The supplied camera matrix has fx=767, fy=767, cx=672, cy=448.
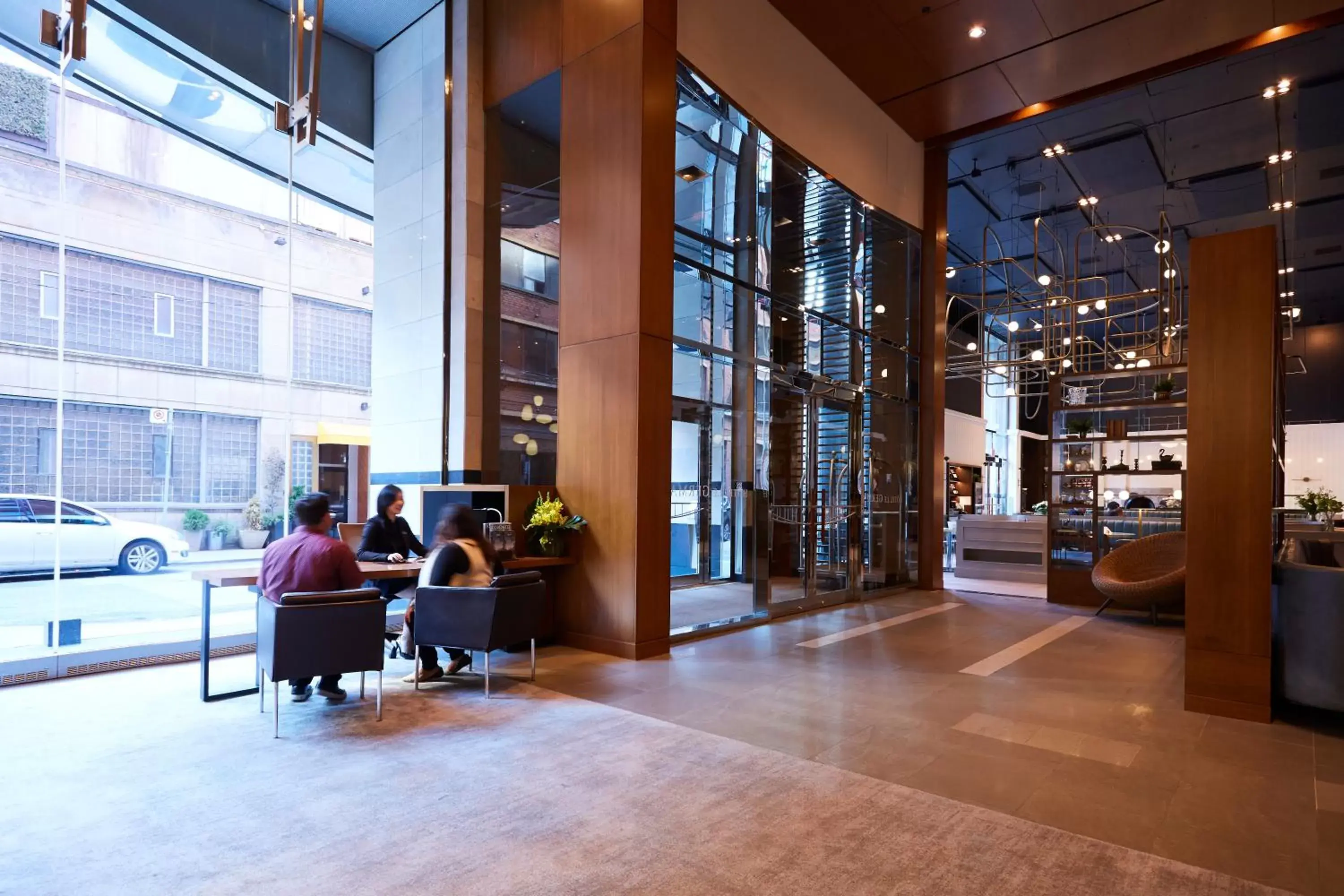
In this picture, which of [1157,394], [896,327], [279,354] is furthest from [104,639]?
[1157,394]

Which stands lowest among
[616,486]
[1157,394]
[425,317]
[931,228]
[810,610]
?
[810,610]

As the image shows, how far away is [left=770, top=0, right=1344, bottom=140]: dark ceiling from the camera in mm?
7469

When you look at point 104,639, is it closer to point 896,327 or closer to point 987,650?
point 987,650

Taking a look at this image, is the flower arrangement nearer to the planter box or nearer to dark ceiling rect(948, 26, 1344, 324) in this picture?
dark ceiling rect(948, 26, 1344, 324)

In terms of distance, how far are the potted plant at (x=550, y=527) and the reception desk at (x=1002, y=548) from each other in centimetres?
779

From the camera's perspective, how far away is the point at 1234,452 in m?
4.62

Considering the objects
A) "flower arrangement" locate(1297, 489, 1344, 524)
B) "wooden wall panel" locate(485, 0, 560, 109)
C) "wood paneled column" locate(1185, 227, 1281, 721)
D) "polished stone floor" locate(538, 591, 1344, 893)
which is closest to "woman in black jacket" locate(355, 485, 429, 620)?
"polished stone floor" locate(538, 591, 1344, 893)

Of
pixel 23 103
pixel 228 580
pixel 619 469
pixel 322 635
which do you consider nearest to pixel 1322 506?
pixel 619 469

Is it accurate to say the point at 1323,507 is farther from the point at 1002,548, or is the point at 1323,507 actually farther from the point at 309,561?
the point at 309,561

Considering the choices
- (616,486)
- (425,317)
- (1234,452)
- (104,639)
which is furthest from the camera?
(425,317)

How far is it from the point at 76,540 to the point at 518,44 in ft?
18.2

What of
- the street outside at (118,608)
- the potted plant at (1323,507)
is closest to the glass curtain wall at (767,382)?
the street outside at (118,608)

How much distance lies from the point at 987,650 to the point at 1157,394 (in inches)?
152

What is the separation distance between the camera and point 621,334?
6.03 m
